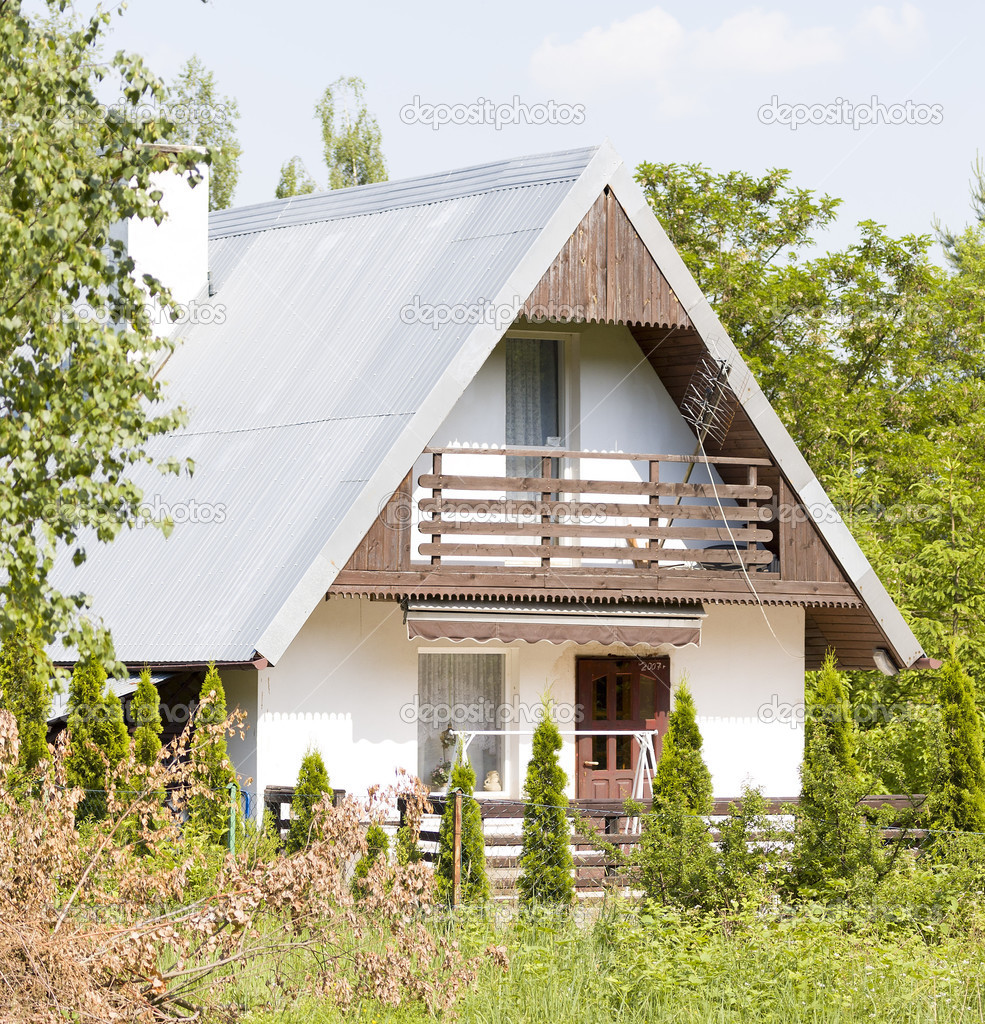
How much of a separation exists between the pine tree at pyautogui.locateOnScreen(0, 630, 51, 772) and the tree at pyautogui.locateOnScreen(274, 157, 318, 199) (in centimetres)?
2774

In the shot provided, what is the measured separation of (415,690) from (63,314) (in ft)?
27.0

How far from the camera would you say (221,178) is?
3944cm

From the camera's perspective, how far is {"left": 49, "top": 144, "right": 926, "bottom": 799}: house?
48.5 ft

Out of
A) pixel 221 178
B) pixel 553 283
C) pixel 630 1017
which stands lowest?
pixel 630 1017

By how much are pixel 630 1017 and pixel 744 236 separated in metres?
21.9

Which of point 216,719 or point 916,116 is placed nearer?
point 216,719

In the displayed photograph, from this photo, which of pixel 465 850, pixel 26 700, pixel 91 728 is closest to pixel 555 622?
pixel 465 850

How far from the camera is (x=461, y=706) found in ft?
53.3

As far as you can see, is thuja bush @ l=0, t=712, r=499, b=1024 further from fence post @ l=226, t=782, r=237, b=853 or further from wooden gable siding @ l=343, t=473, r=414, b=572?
wooden gable siding @ l=343, t=473, r=414, b=572

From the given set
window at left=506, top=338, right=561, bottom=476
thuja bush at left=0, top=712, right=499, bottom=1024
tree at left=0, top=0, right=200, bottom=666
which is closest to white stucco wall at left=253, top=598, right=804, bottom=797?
window at left=506, top=338, right=561, bottom=476

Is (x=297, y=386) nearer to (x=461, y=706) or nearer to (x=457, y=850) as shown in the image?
(x=461, y=706)

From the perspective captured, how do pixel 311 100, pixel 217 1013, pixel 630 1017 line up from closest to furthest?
pixel 217 1013 < pixel 630 1017 < pixel 311 100

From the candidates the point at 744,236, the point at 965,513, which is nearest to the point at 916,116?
Result: the point at 965,513

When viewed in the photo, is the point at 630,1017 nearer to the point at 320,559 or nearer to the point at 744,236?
the point at 320,559
